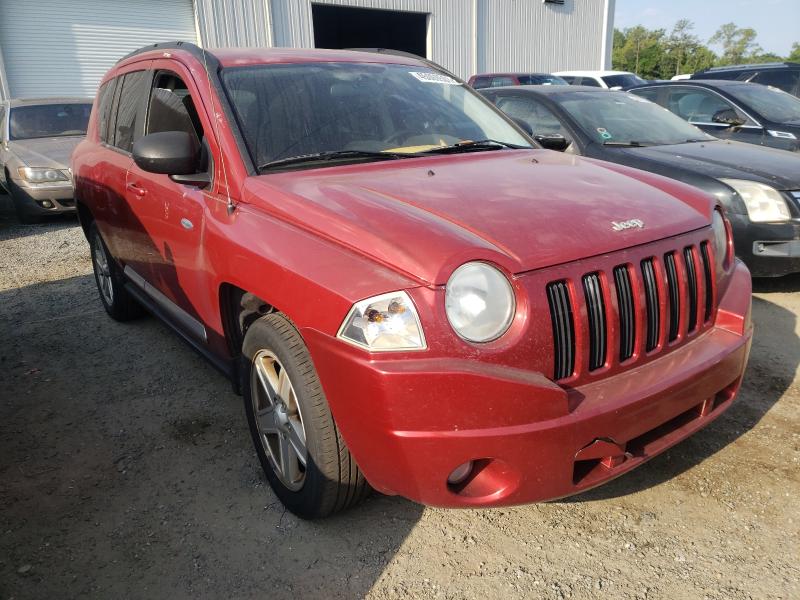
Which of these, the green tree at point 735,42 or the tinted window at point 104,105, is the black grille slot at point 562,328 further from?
the green tree at point 735,42

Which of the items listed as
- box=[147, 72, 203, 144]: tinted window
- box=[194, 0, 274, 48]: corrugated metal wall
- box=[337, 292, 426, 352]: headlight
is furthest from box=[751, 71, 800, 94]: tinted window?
box=[194, 0, 274, 48]: corrugated metal wall

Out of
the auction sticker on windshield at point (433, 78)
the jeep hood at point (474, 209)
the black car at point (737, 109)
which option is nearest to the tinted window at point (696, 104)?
the black car at point (737, 109)

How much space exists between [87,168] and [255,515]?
127 inches

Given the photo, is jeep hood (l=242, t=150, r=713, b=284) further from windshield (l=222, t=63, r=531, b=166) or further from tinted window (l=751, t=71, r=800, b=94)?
tinted window (l=751, t=71, r=800, b=94)

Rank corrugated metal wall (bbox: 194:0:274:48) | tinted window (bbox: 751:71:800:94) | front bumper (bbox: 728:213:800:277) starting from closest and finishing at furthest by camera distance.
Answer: front bumper (bbox: 728:213:800:277) < tinted window (bbox: 751:71:800:94) < corrugated metal wall (bbox: 194:0:274:48)

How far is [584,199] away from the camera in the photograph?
8.18ft

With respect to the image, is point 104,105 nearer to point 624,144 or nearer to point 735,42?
point 624,144

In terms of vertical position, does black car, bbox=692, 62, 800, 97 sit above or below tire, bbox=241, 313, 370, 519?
above

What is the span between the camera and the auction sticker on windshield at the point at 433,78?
3.70 metres

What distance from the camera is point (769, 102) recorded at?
7.71 metres

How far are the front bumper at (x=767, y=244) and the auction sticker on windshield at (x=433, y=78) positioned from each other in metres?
2.40

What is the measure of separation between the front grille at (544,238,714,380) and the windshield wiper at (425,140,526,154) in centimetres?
125

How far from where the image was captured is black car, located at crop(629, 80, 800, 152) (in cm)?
712

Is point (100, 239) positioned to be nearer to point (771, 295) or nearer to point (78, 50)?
point (771, 295)
